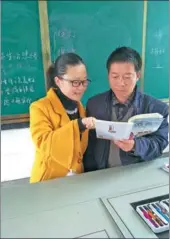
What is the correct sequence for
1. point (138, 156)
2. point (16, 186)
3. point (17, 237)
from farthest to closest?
point (138, 156) → point (16, 186) → point (17, 237)

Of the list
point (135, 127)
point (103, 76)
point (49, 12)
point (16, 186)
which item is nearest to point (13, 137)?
point (16, 186)

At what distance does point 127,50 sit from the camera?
92 centimetres

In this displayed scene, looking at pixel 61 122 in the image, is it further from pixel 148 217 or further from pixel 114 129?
pixel 148 217

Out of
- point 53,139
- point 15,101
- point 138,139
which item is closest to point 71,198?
point 53,139

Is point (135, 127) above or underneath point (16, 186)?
above

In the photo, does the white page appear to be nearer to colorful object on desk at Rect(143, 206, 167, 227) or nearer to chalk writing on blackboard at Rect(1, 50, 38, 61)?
colorful object on desk at Rect(143, 206, 167, 227)

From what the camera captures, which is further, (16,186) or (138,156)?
(138,156)

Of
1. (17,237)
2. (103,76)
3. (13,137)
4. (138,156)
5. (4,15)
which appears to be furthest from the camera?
(4,15)

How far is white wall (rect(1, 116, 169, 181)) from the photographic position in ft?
3.89

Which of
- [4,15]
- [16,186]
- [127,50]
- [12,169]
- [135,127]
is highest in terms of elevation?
[4,15]

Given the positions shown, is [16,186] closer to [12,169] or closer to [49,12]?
[12,169]

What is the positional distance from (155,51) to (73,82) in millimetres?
630

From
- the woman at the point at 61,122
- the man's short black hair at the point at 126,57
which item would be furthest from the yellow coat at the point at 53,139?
the man's short black hair at the point at 126,57

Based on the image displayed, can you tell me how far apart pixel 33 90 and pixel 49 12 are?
22.3 inches
